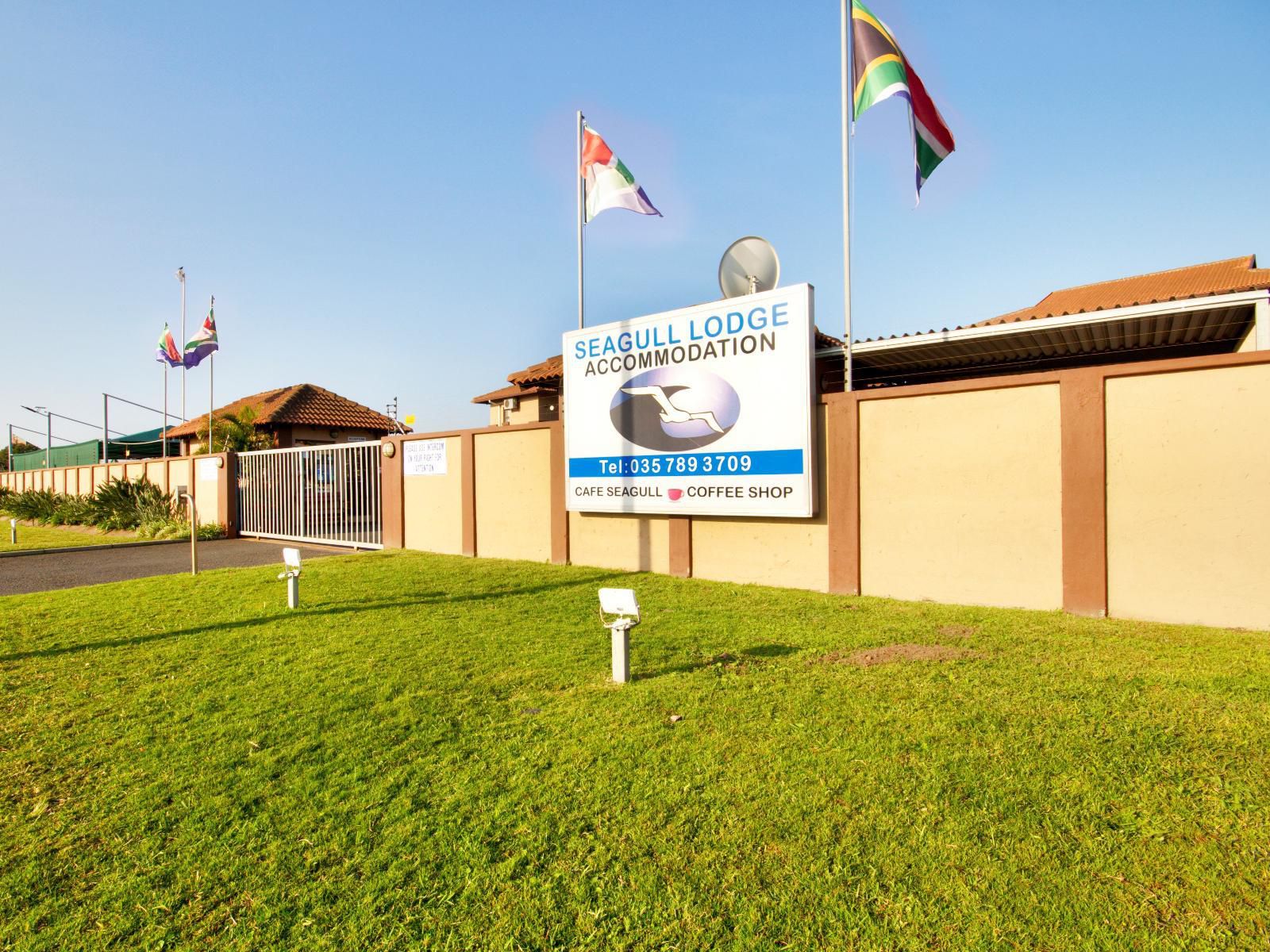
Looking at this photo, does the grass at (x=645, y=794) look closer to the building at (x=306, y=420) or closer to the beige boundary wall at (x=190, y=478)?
the beige boundary wall at (x=190, y=478)

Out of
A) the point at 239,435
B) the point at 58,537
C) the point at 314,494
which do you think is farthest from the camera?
the point at 239,435

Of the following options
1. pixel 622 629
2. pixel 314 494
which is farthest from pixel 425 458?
pixel 622 629

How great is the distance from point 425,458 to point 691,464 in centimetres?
642

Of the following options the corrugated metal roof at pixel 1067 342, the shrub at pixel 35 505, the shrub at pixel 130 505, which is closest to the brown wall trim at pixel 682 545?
the corrugated metal roof at pixel 1067 342

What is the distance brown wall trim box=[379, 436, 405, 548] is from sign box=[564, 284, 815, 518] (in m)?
4.95

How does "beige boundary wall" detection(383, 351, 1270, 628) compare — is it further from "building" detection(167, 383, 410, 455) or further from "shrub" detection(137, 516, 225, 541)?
"building" detection(167, 383, 410, 455)

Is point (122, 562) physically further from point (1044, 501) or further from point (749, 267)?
A: point (1044, 501)

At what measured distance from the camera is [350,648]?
19.6 ft

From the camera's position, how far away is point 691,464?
929cm

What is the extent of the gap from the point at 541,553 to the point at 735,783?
8.39 meters

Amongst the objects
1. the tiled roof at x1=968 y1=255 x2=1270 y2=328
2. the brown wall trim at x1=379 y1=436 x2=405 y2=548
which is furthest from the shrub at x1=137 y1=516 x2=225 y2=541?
the tiled roof at x1=968 y1=255 x2=1270 y2=328

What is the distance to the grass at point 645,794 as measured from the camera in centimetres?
240

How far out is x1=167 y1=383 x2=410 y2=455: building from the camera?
29.3 metres

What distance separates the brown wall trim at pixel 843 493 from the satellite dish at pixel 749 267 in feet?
6.92
